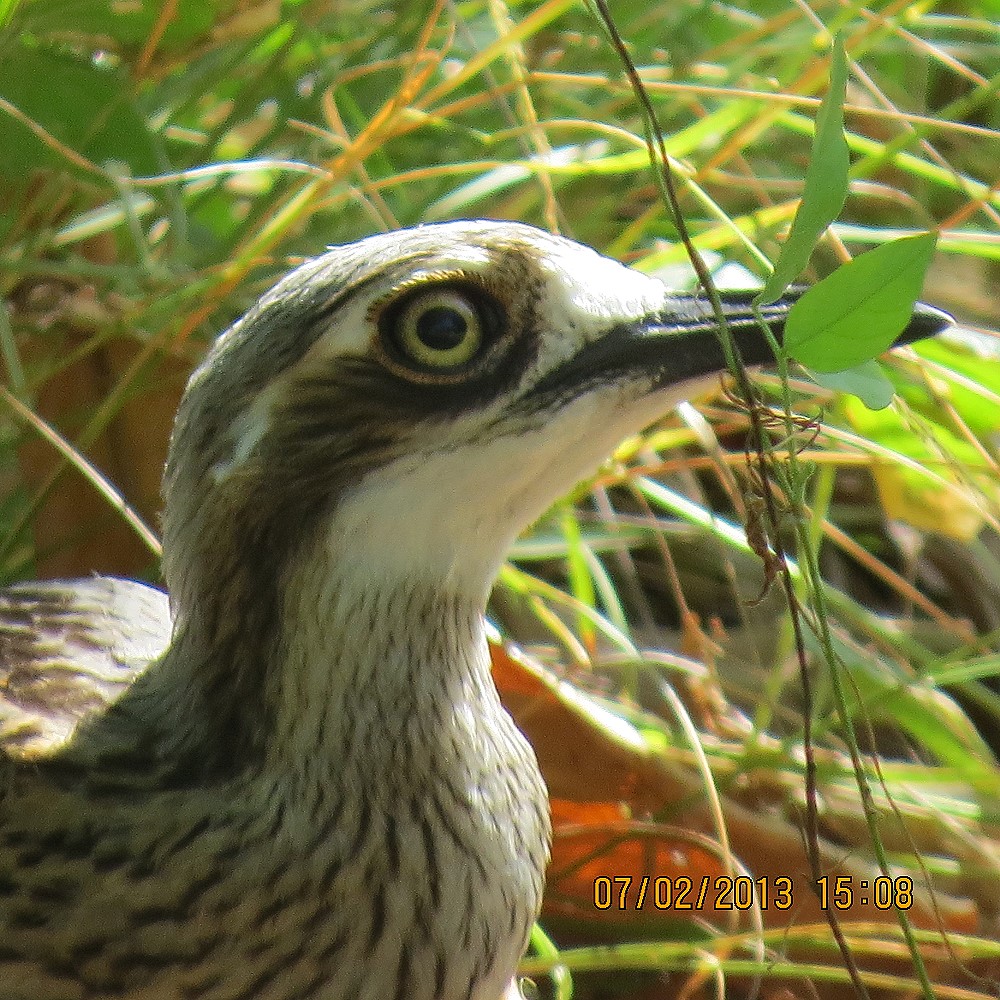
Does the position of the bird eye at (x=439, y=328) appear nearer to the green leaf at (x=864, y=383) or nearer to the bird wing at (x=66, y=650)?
the green leaf at (x=864, y=383)

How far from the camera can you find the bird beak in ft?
3.60

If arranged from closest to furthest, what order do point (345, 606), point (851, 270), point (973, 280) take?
point (851, 270)
point (345, 606)
point (973, 280)

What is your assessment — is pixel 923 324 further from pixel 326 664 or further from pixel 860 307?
pixel 326 664

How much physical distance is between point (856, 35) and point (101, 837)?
123 centimetres

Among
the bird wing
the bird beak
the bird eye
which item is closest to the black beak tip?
the bird beak

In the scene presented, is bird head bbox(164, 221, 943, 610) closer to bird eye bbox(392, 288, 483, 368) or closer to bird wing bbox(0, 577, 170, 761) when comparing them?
bird eye bbox(392, 288, 483, 368)

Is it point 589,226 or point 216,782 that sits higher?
point 589,226

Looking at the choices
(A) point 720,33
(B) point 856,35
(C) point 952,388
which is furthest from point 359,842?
(A) point 720,33

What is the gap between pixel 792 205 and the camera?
5.63ft

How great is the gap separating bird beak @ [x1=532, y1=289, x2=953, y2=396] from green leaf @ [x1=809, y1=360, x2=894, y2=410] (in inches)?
3.1

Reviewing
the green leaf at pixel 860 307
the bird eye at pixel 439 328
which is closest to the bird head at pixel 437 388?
the bird eye at pixel 439 328

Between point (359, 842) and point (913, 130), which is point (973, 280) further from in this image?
point (359, 842)

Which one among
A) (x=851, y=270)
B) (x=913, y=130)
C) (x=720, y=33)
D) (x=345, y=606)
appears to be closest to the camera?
(x=851, y=270)
